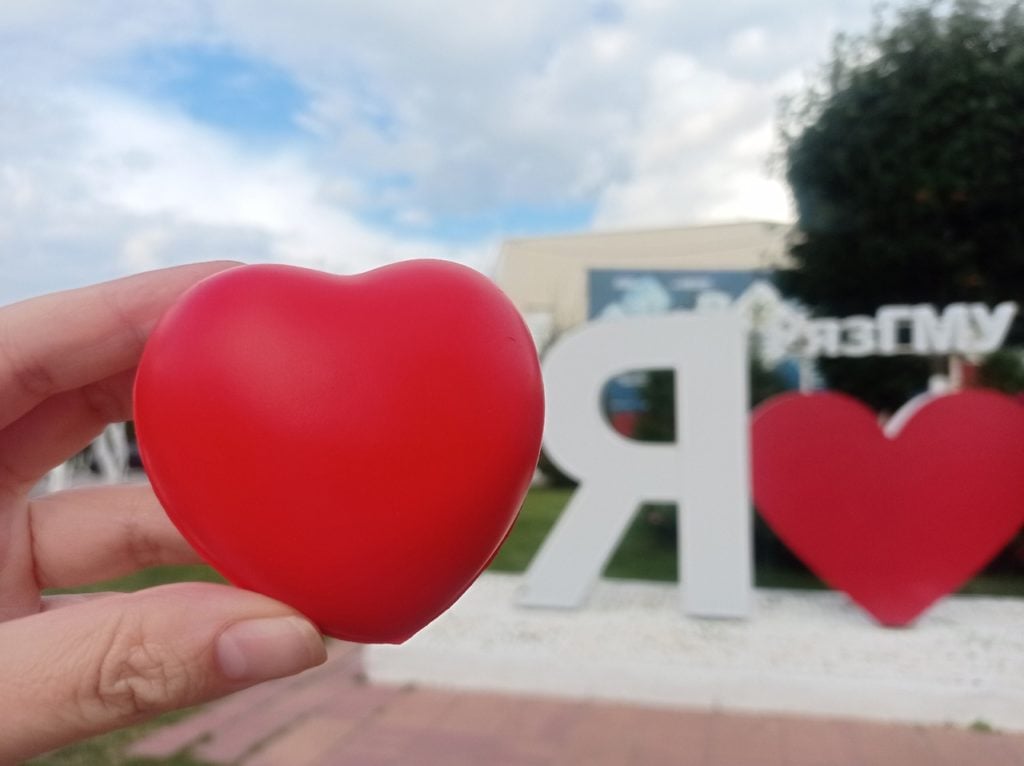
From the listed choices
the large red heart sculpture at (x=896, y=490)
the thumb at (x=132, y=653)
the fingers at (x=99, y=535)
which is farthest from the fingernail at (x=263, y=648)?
the large red heart sculpture at (x=896, y=490)

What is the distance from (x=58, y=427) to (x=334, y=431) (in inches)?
38.6

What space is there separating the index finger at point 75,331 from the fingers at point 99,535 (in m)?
0.29

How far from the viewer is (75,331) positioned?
1.56 meters

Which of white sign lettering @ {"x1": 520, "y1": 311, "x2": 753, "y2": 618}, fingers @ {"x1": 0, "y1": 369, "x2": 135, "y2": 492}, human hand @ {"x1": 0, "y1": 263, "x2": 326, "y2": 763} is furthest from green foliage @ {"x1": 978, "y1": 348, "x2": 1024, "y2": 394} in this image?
fingers @ {"x1": 0, "y1": 369, "x2": 135, "y2": 492}

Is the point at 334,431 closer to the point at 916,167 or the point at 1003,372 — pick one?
the point at 916,167

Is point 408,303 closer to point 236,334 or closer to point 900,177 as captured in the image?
point 236,334

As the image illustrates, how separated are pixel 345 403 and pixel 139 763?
3.12m

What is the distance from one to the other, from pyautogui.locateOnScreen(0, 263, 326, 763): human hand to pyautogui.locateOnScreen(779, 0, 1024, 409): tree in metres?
6.28

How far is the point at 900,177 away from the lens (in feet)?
21.6

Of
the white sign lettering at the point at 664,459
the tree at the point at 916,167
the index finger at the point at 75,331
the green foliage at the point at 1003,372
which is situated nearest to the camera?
the index finger at the point at 75,331

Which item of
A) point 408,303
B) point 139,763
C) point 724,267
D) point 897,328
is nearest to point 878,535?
point 897,328

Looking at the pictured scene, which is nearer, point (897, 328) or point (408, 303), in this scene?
point (408, 303)

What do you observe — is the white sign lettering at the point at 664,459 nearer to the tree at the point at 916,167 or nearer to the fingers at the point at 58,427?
the tree at the point at 916,167

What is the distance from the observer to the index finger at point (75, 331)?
153 centimetres
